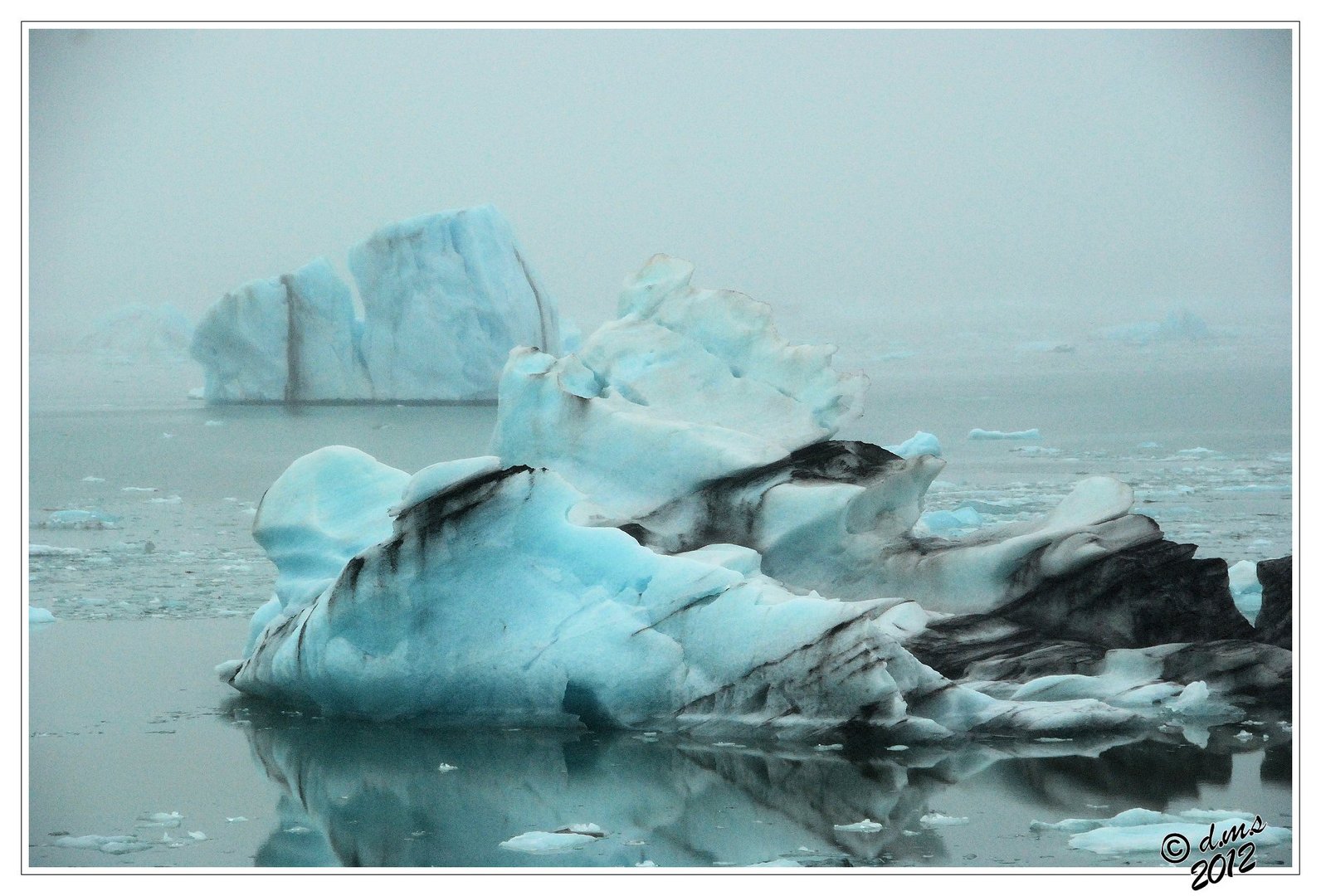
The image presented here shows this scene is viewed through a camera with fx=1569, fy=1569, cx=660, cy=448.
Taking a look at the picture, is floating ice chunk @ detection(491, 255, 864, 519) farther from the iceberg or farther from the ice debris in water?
the ice debris in water

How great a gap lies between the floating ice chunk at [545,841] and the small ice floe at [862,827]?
82 centimetres

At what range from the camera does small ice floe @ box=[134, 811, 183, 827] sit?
5391 millimetres

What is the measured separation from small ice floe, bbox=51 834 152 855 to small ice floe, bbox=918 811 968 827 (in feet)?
8.48

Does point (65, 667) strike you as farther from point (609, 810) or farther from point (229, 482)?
point (229, 482)

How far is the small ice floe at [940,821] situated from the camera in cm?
522

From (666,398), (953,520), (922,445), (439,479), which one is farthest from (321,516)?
(922,445)

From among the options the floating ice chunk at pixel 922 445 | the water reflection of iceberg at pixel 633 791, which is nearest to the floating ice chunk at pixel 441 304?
the floating ice chunk at pixel 922 445

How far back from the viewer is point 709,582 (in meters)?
6.18

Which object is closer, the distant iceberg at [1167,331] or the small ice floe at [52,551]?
the small ice floe at [52,551]

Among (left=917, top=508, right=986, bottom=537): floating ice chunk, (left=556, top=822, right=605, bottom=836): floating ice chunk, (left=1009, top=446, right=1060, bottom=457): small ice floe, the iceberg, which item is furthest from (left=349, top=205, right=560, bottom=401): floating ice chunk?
(left=556, top=822, right=605, bottom=836): floating ice chunk

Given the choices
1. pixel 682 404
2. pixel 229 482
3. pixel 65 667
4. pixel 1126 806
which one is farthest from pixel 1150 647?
pixel 229 482

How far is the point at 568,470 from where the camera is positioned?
7738 millimetres

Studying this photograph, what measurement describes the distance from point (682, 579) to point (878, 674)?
2.81 feet

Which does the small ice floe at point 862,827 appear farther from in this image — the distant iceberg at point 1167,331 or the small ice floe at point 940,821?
the distant iceberg at point 1167,331
